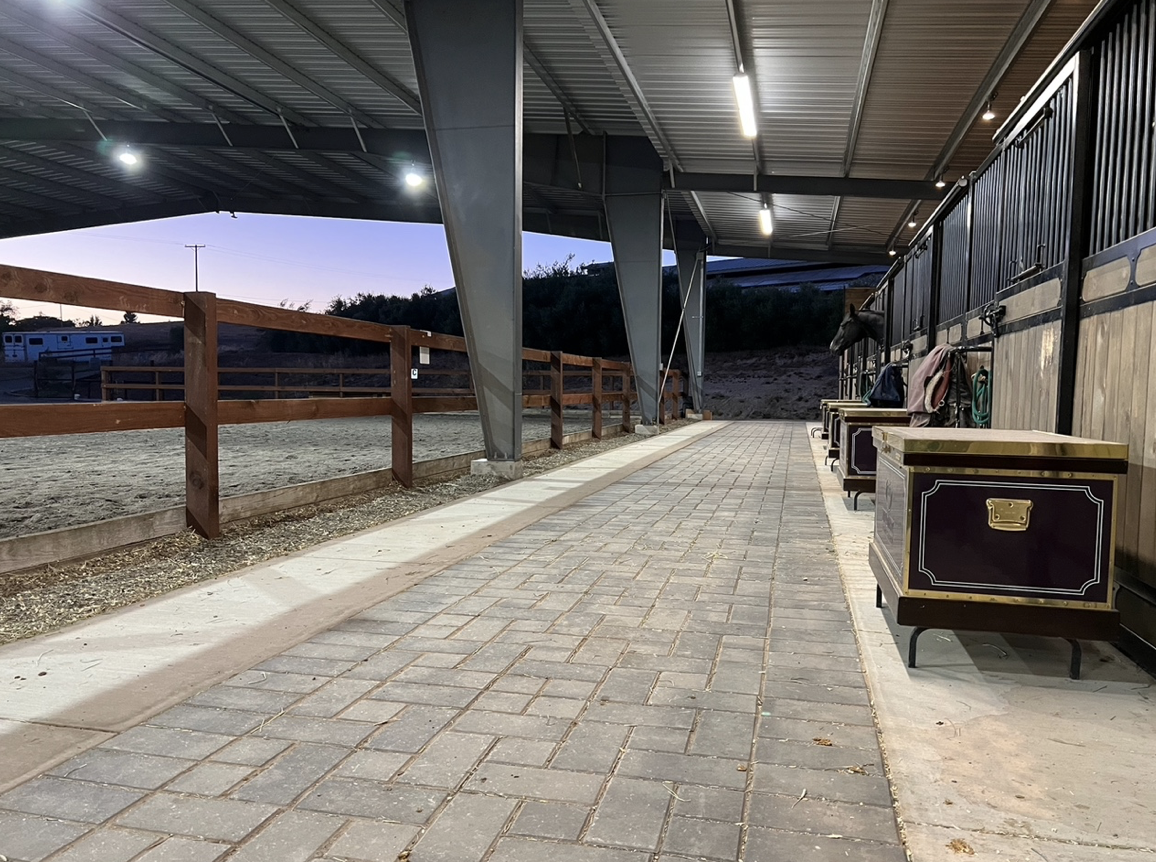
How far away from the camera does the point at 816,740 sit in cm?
247

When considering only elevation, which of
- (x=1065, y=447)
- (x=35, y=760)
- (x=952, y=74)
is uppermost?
(x=952, y=74)

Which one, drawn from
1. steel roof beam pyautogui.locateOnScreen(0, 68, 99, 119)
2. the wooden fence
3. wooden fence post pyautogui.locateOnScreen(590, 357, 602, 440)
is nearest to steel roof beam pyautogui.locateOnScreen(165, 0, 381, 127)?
steel roof beam pyautogui.locateOnScreen(0, 68, 99, 119)

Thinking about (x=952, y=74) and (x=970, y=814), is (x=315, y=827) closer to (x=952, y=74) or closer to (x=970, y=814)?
(x=970, y=814)

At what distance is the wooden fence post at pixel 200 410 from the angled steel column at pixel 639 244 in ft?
45.8

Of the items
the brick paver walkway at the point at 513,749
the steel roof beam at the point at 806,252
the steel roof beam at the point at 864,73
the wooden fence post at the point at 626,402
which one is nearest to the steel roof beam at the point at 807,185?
the steel roof beam at the point at 864,73

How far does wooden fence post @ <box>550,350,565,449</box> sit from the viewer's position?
1234cm

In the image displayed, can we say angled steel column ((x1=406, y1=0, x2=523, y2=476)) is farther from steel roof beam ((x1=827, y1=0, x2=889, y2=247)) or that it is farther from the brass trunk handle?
the brass trunk handle

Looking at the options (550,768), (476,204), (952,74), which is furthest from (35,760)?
(952,74)

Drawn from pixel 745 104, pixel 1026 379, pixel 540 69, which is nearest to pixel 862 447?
pixel 1026 379

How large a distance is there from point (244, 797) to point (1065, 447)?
2922 mm

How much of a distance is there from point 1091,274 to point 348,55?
13440mm

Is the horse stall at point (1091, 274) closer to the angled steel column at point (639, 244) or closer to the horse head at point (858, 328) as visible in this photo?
the horse head at point (858, 328)

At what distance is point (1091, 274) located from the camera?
384 cm

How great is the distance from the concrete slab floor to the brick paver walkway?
0.12 meters
